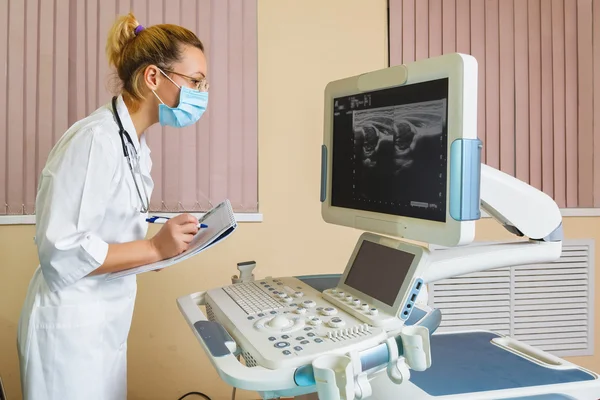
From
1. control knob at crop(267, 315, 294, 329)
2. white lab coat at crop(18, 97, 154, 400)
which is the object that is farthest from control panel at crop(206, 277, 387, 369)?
white lab coat at crop(18, 97, 154, 400)

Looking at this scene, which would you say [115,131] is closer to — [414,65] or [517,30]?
[414,65]

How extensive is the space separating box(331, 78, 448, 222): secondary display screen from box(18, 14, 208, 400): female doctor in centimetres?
42

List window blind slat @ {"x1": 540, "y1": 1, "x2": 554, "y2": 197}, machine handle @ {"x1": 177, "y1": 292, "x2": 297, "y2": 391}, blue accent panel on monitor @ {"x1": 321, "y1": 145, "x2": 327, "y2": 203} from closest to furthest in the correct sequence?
1. machine handle @ {"x1": 177, "y1": 292, "x2": 297, "y2": 391}
2. blue accent panel on monitor @ {"x1": 321, "y1": 145, "x2": 327, "y2": 203}
3. window blind slat @ {"x1": 540, "y1": 1, "x2": 554, "y2": 197}

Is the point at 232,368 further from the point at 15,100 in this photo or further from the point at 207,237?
the point at 15,100

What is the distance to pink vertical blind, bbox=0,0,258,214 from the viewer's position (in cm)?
209

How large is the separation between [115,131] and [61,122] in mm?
980

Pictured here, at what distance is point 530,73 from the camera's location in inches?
100.0

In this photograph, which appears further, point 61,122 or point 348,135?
point 61,122

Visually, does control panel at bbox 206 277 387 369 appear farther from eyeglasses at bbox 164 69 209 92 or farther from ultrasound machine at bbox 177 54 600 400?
eyeglasses at bbox 164 69 209 92

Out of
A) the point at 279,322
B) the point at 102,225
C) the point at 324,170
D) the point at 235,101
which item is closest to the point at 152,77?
the point at 102,225

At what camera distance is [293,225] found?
2385 mm

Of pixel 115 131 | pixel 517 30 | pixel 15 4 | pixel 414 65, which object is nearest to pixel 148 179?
pixel 115 131

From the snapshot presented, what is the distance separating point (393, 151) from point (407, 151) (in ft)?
0.17

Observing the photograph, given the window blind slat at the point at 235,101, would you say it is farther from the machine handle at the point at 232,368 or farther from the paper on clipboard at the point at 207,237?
the machine handle at the point at 232,368
